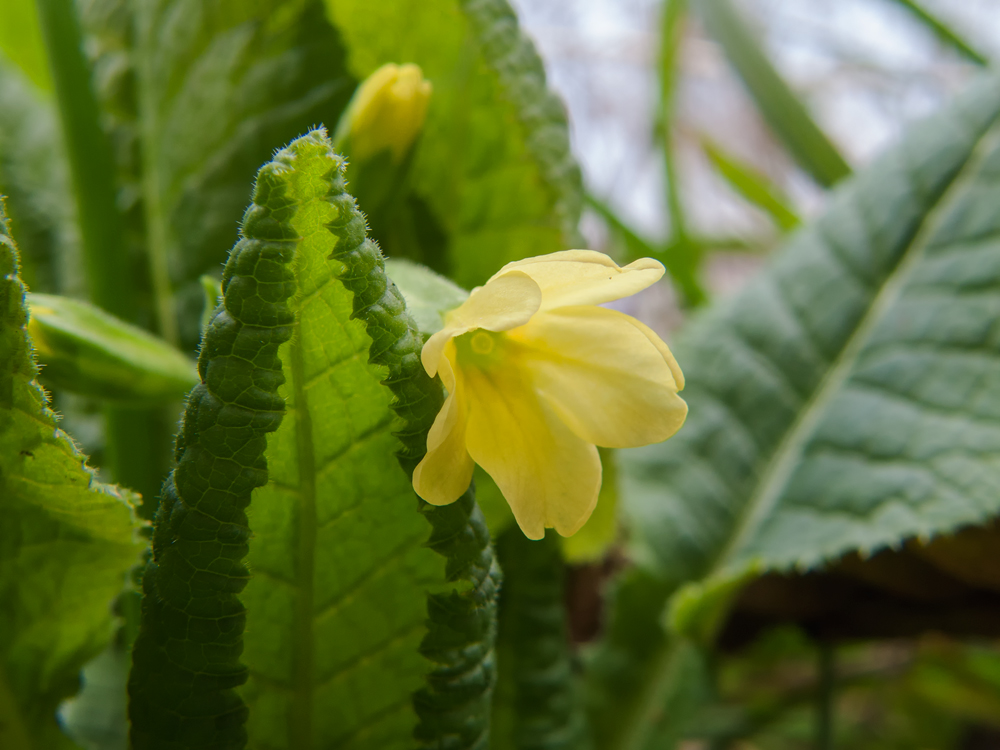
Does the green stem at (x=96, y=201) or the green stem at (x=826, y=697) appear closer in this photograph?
the green stem at (x=96, y=201)

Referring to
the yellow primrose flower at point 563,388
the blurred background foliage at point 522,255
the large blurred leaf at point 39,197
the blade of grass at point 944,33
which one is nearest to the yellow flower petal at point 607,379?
the yellow primrose flower at point 563,388

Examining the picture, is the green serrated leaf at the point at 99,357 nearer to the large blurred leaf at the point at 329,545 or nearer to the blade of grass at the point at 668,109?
the large blurred leaf at the point at 329,545

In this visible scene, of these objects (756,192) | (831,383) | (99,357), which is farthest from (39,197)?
(756,192)

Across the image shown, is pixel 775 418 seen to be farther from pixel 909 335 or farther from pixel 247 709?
pixel 247 709

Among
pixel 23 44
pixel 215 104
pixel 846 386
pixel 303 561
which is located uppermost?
pixel 23 44

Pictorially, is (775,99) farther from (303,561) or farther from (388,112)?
(303,561)

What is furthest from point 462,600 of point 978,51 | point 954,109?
point 978,51
